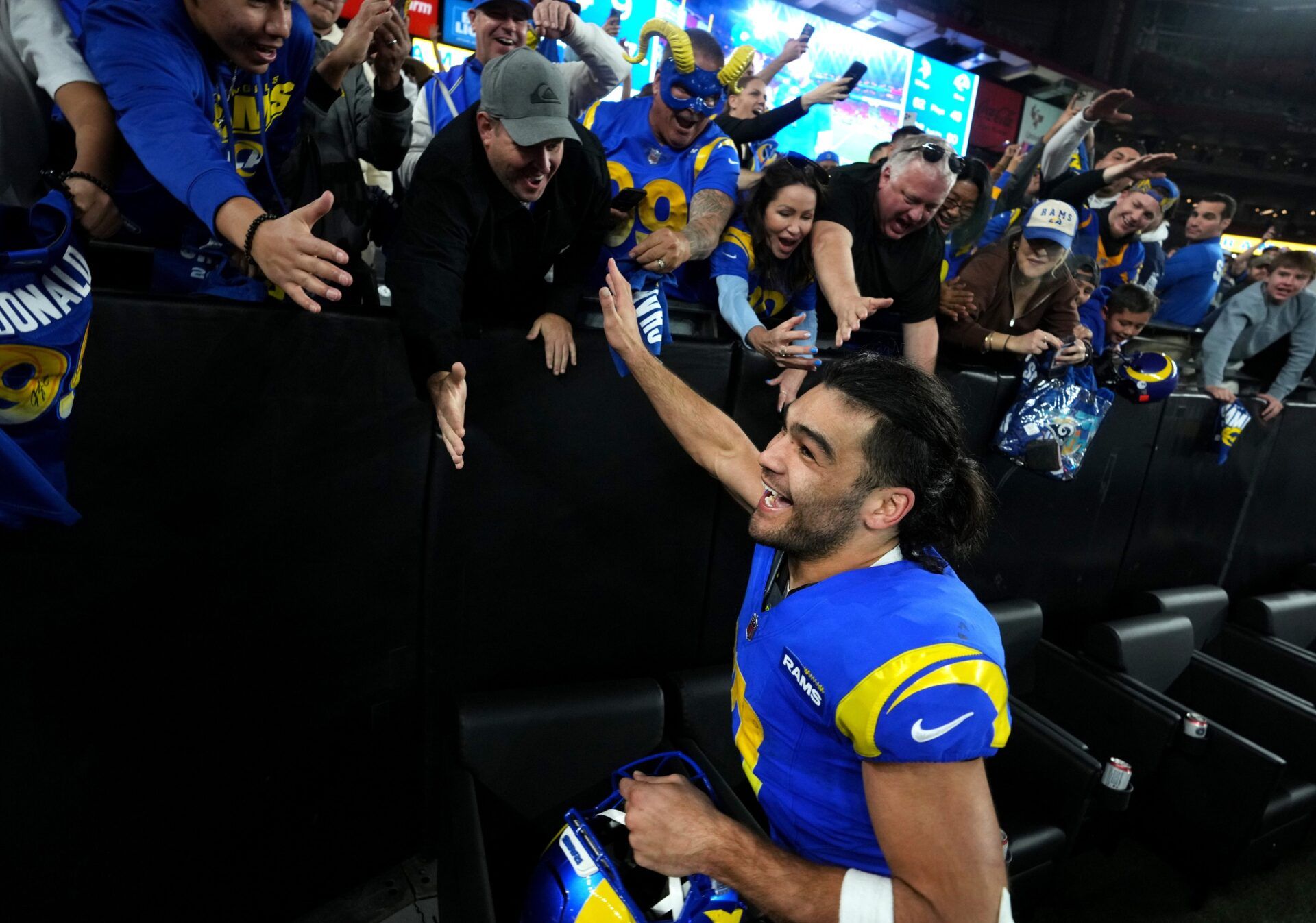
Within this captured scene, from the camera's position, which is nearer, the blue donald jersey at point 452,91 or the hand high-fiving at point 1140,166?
the blue donald jersey at point 452,91

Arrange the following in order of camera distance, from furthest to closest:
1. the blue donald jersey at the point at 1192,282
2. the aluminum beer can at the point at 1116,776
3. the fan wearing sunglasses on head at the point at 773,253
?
the blue donald jersey at the point at 1192,282
the aluminum beer can at the point at 1116,776
the fan wearing sunglasses on head at the point at 773,253

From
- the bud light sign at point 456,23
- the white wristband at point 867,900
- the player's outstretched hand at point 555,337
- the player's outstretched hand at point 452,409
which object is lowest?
the white wristband at point 867,900

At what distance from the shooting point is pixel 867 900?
1171mm

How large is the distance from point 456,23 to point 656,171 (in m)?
6.12

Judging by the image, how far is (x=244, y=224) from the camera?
114cm

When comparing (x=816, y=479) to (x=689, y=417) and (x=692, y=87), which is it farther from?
(x=692, y=87)

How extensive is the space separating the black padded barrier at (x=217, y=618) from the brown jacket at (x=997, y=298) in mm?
2034

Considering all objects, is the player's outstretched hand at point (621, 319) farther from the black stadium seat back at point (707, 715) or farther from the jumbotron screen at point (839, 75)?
the jumbotron screen at point (839, 75)

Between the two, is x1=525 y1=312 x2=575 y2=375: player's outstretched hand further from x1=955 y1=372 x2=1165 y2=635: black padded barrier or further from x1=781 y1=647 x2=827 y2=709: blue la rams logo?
x1=955 y1=372 x2=1165 y2=635: black padded barrier

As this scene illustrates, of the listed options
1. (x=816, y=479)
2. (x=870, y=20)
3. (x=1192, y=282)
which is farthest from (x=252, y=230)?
(x=870, y=20)

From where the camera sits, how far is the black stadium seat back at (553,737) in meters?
1.89

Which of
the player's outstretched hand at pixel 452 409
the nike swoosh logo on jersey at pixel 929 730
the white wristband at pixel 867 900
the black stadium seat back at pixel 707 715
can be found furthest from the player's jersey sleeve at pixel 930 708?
the black stadium seat back at pixel 707 715

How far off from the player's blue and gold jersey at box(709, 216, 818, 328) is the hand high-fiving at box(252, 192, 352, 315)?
1.35 metres

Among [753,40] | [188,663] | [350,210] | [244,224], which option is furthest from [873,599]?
[753,40]
